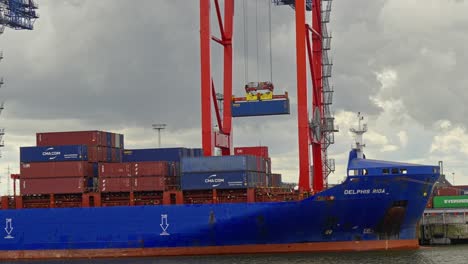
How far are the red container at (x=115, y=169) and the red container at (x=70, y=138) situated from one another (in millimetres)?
2244

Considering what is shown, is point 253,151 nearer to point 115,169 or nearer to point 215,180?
point 215,180

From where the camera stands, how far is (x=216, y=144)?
64.2m

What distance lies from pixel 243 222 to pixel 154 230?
19.7ft

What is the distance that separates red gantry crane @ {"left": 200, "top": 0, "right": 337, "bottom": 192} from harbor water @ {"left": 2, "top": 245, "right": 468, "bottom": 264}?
6.16 meters

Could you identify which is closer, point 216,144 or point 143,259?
point 143,259

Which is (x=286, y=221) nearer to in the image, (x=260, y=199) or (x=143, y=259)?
(x=260, y=199)

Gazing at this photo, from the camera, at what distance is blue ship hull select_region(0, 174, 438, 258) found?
57688 mm

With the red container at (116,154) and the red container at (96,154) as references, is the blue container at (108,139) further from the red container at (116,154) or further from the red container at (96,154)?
the red container at (96,154)

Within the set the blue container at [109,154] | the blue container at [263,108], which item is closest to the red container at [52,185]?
the blue container at [109,154]

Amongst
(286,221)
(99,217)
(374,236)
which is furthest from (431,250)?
(99,217)

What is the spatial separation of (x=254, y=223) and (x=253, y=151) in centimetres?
1353

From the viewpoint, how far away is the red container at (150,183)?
60.0m

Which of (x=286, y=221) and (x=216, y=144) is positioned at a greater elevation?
(x=216, y=144)

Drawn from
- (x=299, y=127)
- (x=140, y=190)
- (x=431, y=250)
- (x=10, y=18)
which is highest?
(x=10, y=18)
